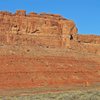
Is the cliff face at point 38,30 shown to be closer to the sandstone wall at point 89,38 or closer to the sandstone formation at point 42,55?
the sandstone formation at point 42,55

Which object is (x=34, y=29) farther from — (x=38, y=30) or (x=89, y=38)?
(x=89, y=38)

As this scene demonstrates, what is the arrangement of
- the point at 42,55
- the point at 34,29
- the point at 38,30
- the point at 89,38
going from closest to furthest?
the point at 42,55 < the point at 34,29 < the point at 38,30 < the point at 89,38

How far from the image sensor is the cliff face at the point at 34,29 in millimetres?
64875

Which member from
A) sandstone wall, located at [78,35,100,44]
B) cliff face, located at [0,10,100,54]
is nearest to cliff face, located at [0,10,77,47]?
cliff face, located at [0,10,100,54]

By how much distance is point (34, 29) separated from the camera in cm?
6906

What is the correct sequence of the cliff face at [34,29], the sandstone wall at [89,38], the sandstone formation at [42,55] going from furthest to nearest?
1. the sandstone wall at [89,38]
2. the cliff face at [34,29]
3. the sandstone formation at [42,55]

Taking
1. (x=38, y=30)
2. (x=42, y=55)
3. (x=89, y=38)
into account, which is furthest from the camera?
(x=89, y=38)

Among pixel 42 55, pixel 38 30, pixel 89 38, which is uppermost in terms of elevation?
pixel 89 38

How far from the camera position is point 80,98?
28.5m

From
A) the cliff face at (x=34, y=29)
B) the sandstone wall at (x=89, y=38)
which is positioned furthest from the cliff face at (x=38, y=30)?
the sandstone wall at (x=89, y=38)

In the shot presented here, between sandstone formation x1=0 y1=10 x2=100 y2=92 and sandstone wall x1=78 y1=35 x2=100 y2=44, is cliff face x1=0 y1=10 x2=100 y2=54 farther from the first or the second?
sandstone wall x1=78 y1=35 x2=100 y2=44

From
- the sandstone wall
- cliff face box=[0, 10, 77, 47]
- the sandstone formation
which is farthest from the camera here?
the sandstone wall

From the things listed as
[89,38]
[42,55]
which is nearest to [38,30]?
[42,55]

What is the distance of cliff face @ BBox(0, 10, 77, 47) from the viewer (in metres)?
64.9
